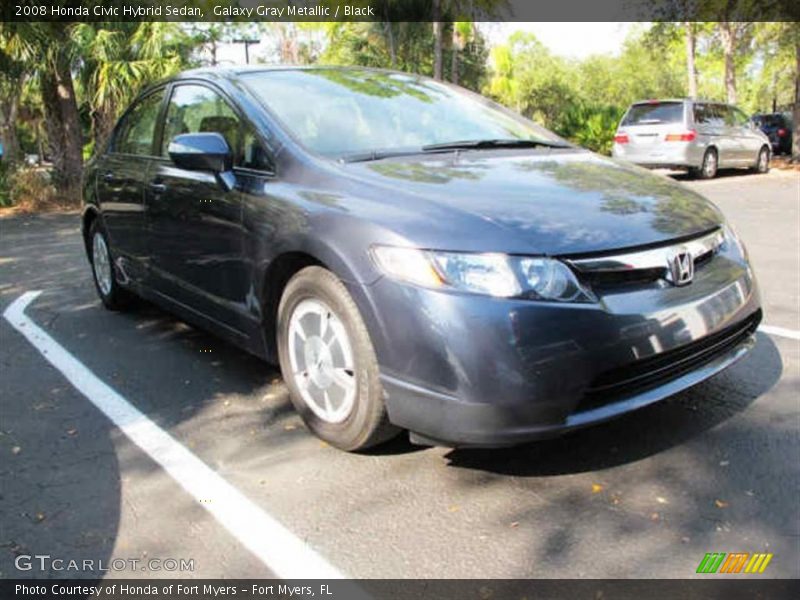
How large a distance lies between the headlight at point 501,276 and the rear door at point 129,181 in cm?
258

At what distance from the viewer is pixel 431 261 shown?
2.62 meters

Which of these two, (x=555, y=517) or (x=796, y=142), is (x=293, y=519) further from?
A: (x=796, y=142)

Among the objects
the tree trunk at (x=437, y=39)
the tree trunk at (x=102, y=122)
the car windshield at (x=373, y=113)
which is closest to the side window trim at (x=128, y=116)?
the car windshield at (x=373, y=113)

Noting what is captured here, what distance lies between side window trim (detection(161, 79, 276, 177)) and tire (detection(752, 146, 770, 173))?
16977 millimetres

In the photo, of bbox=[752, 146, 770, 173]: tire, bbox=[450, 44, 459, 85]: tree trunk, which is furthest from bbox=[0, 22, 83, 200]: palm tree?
bbox=[450, 44, 459, 85]: tree trunk

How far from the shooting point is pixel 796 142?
2100 centimetres

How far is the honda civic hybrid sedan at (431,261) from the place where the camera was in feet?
8.38

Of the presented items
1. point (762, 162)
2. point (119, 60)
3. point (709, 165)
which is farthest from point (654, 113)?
point (119, 60)

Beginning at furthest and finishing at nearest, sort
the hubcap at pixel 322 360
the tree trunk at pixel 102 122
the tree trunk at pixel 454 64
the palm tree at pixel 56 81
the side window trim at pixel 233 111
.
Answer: the tree trunk at pixel 454 64 < the tree trunk at pixel 102 122 < the palm tree at pixel 56 81 < the side window trim at pixel 233 111 < the hubcap at pixel 322 360

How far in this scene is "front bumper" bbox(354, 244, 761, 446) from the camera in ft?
8.25

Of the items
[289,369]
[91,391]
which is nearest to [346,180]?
[289,369]

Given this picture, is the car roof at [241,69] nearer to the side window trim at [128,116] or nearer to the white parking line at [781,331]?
the side window trim at [128,116]

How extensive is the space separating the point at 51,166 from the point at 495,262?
13.6 metres

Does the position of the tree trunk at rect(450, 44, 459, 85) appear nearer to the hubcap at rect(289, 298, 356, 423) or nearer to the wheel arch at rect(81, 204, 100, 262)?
the wheel arch at rect(81, 204, 100, 262)
